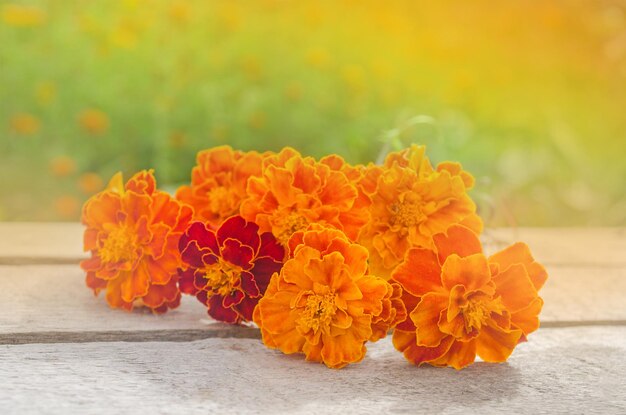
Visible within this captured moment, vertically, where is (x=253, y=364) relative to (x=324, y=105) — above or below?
below

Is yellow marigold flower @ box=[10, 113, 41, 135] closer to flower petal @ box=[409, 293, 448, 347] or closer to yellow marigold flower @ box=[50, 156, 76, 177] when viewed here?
yellow marigold flower @ box=[50, 156, 76, 177]

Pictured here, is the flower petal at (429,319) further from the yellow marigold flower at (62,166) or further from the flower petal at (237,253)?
the yellow marigold flower at (62,166)

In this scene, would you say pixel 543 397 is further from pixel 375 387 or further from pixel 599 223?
pixel 599 223

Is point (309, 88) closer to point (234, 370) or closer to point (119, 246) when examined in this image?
point (119, 246)

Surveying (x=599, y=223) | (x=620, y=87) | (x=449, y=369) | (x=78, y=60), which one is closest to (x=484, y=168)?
(x=599, y=223)

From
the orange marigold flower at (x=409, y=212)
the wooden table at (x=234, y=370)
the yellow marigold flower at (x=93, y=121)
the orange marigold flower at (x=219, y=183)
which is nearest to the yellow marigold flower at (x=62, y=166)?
the yellow marigold flower at (x=93, y=121)

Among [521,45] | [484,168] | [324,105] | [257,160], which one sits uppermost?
[521,45]

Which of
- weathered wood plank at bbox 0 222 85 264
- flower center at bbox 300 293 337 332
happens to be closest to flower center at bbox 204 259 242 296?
flower center at bbox 300 293 337 332
